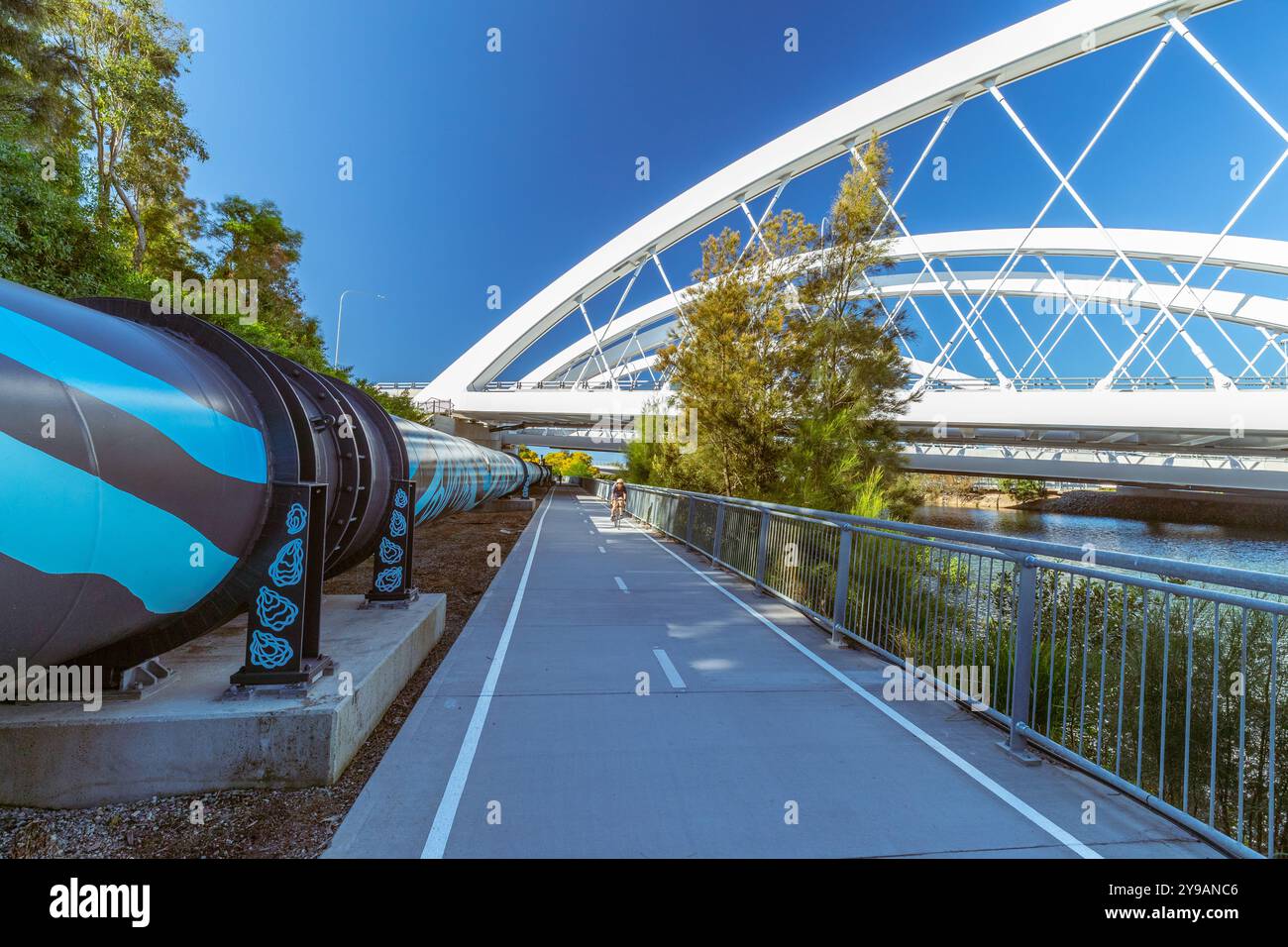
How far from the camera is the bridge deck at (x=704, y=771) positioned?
3109mm

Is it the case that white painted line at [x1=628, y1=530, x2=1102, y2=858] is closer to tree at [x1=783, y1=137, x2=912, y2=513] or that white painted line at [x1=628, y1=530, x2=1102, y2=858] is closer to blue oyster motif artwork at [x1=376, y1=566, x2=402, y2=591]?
blue oyster motif artwork at [x1=376, y1=566, x2=402, y2=591]

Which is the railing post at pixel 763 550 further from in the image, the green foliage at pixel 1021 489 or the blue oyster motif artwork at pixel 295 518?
the green foliage at pixel 1021 489

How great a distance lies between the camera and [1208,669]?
5.32m

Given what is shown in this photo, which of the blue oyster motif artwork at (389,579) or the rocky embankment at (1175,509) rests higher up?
the blue oyster motif artwork at (389,579)

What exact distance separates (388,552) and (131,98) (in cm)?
2857

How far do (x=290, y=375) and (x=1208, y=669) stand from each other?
8344 mm

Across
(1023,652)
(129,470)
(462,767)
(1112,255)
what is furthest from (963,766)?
(1112,255)

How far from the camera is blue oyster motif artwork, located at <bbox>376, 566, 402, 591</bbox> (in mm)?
6559

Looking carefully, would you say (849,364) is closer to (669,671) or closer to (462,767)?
(669,671)

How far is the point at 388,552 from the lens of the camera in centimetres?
653

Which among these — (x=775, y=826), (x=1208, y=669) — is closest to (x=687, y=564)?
(x=1208, y=669)

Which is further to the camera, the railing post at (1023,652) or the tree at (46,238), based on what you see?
the tree at (46,238)

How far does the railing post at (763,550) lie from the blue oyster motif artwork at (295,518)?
7.22 m

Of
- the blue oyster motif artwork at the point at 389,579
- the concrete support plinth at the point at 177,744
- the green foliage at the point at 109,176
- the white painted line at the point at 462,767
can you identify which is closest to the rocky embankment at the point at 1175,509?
the white painted line at the point at 462,767
